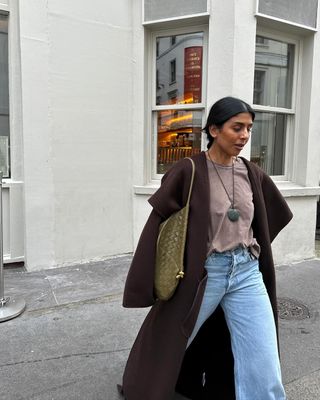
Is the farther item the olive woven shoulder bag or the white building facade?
the white building facade

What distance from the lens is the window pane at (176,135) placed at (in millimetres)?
5562

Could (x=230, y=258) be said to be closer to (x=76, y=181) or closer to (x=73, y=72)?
(x=76, y=181)

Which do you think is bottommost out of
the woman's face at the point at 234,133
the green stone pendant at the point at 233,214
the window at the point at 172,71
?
the green stone pendant at the point at 233,214

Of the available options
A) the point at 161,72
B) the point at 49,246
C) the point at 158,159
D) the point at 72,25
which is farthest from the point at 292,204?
the point at 72,25

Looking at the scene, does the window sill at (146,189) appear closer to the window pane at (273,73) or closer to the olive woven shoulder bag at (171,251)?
the window pane at (273,73)

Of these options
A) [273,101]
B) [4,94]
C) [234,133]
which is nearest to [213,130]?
[234,133]

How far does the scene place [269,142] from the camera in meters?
5.84

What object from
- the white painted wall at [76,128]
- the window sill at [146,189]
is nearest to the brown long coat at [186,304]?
the white painted wall at [76,128]

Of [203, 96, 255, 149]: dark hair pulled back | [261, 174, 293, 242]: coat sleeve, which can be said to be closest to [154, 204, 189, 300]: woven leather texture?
[203, 96, 255, 149]: dark hair pulled back

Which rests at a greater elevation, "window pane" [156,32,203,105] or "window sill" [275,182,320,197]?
"window pane" [156,32,203,105]

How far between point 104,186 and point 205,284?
3.45 m

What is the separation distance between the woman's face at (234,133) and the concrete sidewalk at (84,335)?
1777 millimetres

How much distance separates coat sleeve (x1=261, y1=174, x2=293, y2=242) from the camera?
2.43 m

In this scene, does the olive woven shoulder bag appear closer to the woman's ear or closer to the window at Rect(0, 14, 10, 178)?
the woman's ear
